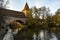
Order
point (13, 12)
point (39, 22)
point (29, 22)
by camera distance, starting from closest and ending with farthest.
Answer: point (29, 22), point (39, 22), point (13, 12)

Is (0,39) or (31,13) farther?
(31,13)

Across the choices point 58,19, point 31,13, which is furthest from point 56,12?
point 31,13

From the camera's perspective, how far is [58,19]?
4194 centimetres

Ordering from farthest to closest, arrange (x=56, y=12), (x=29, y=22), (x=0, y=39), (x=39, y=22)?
1. (x=56, y=12)
2. (x=39, y=22)
3. (x=29, y=22)
4. (x=0, y=39)

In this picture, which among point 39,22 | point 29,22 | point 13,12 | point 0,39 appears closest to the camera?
point 0,39

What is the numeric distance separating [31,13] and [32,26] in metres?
Result: 3.10

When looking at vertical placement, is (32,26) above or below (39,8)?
below

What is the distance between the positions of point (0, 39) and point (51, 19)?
33684 mm

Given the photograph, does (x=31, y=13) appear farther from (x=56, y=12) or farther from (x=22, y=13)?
(x=22, y=13)

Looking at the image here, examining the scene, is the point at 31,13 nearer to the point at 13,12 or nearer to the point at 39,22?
the point at 39,22

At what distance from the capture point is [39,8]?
46.0m

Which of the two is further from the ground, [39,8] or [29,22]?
[39,8]

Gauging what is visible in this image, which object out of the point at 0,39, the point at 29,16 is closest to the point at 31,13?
the point at 29,16

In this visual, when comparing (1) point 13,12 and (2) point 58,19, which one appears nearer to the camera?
(2) point 58,19
